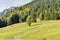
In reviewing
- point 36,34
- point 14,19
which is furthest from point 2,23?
point 36,34

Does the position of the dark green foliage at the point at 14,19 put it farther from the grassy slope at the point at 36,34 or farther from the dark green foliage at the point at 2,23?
the grassy slope at the point at 36,34

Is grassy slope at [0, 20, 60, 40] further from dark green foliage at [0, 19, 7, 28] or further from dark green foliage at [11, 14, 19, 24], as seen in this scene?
dark green foliage at [11, 14, 19, 24]

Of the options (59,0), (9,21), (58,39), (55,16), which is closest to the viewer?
(58,39)

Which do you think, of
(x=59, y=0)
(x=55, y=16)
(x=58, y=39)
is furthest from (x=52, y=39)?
(x=59, y=0)

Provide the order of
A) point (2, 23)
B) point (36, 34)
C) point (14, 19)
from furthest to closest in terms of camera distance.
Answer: point (14, 19)
point (2, 23)
point (36, 34)

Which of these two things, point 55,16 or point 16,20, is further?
point 16,20

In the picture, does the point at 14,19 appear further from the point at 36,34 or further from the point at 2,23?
the point at 36,34

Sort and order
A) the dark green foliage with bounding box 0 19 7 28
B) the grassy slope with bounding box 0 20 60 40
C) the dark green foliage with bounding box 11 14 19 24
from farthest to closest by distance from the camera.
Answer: the dark green foliage with bounding box 11 14 19 24
the dark green foliage with bounding box 0 19 7 28
the grassy slope with bounding box 0 20 60 40

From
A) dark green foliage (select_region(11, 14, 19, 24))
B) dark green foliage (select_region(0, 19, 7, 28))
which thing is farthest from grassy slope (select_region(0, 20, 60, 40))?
dark green foliage (select_region(11, 14, 19, 24))

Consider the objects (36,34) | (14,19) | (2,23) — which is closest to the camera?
(36,34)

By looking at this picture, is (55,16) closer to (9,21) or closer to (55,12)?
(55,12)

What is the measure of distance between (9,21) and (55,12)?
36658 mm

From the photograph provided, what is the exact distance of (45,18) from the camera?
147250 mm

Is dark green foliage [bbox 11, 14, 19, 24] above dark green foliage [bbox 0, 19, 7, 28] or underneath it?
above
